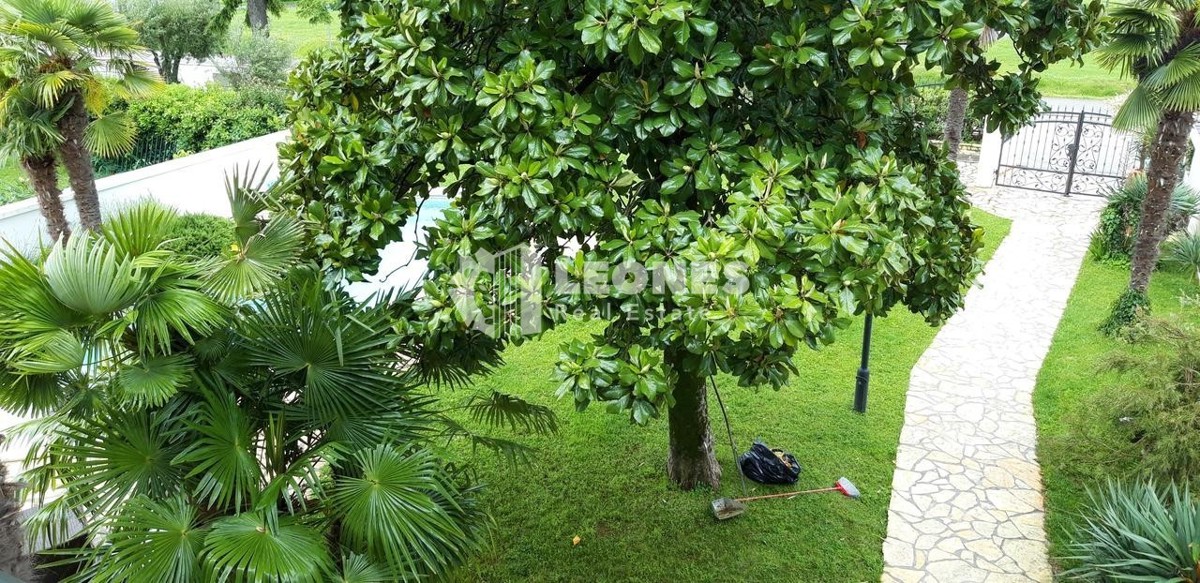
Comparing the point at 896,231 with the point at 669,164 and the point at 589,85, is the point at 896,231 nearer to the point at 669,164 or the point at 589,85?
the point at 669,164

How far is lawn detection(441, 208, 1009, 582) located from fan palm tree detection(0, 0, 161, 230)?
4826mm

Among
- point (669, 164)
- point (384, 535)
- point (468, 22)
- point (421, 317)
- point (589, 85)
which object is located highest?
point (468, 22)

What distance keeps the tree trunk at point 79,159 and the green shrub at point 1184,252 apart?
44.9 feet

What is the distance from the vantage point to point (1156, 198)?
10461mm

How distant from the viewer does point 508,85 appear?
408 cm

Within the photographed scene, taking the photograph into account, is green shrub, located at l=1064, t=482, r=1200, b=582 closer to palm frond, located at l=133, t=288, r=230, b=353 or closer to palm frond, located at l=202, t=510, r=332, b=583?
palm frond, located at l=202, t=510, r=332, b=583

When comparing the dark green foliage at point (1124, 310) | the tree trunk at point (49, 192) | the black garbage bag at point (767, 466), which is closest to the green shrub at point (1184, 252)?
the dark green foliage at point (1124, 310)

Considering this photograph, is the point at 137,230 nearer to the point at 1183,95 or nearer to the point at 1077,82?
the point at 1183,95

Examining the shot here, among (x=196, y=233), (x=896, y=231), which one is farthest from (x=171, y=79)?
(x=896, y=231)

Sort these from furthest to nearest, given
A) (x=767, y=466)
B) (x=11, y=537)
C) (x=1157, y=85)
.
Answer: (x=1157, y=85), (x=767, y=466), (x=11, y=537)

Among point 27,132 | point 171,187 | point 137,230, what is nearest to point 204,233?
point 171,187

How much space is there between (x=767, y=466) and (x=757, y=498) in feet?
1.00

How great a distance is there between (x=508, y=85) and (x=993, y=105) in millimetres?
3029

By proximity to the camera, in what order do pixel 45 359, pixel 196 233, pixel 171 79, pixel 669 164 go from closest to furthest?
1. pixel 45 359
2. pixel 669 164
3. pixel 196 233
4. pixel 171 79
